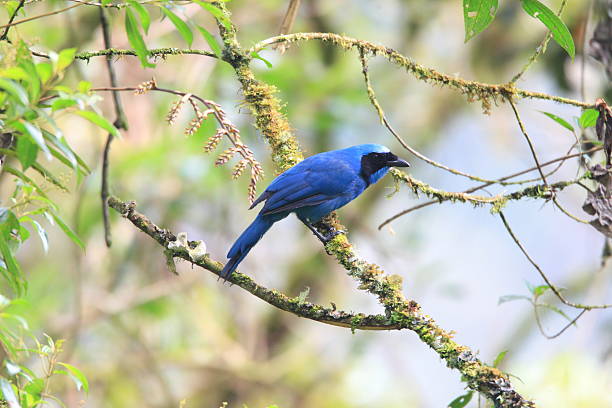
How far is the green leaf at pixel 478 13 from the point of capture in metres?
2.41

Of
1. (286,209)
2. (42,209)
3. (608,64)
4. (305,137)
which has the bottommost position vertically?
(42,209)

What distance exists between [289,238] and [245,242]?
15.4 ft

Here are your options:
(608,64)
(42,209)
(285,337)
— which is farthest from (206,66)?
(42,209)

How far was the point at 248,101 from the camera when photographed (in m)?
3.02

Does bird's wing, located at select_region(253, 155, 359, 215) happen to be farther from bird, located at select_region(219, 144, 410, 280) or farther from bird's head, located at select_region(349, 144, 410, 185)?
bird's head, located at select_region(349, 144, 410, 185)

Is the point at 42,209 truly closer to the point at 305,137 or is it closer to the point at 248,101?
the point at 248,101

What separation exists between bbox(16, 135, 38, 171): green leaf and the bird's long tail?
0.98m

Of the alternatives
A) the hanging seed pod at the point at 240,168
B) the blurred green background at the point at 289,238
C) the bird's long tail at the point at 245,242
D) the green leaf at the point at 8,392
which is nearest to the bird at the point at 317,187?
the bird's long tail at the point at 245,242

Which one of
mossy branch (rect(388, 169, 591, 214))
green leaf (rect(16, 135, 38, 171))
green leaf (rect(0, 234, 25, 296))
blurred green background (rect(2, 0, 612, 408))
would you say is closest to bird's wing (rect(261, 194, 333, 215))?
mossy branch (rect(388, 169, 591, 214))

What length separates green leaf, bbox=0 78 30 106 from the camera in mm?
1466

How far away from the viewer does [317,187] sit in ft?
11.6

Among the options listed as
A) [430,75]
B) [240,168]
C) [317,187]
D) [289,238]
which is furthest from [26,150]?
[289,238]

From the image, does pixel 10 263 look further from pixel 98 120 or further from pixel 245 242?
pixel 245 242

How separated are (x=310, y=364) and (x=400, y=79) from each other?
10.4 ft
